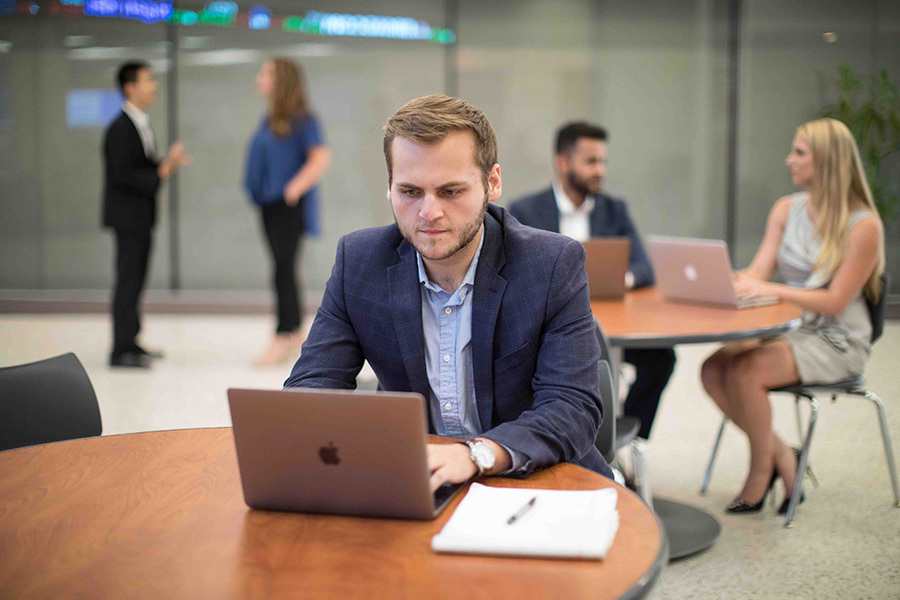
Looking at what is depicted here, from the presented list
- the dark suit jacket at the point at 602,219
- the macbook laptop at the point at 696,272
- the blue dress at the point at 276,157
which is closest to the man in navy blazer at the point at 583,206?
the dark suit jacket at the point at 602,219

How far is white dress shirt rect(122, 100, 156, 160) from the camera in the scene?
18.3ft

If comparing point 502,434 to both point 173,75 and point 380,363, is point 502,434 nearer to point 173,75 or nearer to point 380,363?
point 380,363

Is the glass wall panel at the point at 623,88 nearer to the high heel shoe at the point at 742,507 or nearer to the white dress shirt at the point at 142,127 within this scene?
the white dress shirt at the point at 142,127

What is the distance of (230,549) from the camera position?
3.89 feet

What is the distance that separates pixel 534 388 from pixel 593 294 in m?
1.67

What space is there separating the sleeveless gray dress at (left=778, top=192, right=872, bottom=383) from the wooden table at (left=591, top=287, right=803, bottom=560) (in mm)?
167

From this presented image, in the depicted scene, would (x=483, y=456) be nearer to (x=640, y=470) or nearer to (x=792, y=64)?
(x=640, y=470)

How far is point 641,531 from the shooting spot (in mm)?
1214

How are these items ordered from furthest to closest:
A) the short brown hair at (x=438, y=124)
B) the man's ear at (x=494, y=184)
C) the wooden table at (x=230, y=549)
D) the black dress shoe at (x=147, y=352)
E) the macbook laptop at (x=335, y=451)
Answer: the black dress shoe at (x=147, y=352), the man's ear at (x=494, y=184), the short brown hair at (x=438, y=124), the macbook laptop at (x=335, y=451), the wooden table at (x=230, y=549)

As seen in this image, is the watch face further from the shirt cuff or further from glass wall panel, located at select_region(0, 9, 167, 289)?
glass wall panel, located at select_region(0, 9, 167, 289)

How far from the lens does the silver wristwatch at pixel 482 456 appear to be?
1.42 m

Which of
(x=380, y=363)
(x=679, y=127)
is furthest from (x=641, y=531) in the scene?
(x=679, y=127)

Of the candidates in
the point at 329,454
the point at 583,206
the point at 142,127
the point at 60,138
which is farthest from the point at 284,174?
the point at 329,454

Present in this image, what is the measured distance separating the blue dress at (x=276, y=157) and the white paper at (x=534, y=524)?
179 inches
